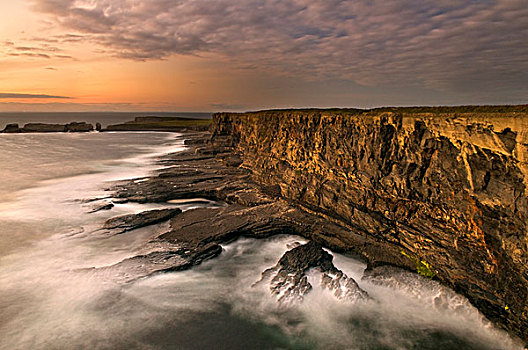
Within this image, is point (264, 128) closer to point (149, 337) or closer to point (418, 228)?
point (418, 228)

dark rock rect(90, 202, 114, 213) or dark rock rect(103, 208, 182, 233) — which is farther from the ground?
dark rock rect(103, 208, 182, 233)

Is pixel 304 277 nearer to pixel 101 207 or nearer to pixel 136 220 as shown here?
pixel 136 220

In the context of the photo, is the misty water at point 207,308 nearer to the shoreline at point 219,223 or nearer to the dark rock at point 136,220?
the shoreline at point 219,223

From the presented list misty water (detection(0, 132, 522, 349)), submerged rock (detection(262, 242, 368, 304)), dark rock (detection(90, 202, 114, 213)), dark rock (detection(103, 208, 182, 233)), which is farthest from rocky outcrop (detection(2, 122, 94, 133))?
submerged rock (detection(262, 242, 368, 304))

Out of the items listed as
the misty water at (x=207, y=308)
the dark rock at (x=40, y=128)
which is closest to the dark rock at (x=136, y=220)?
the misty water at (x=207, y=308)

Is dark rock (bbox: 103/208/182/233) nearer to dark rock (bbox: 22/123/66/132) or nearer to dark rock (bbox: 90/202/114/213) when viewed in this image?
dark rock (bbox: 90/202/114/213)

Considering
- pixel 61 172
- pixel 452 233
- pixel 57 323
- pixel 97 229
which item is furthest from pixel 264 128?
pixel 61 172
